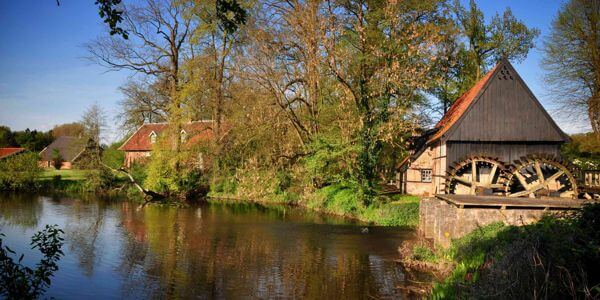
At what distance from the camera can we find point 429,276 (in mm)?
13586

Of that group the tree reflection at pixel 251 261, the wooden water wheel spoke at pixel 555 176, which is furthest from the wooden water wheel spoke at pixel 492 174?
the tree reflection at pixel 251 261

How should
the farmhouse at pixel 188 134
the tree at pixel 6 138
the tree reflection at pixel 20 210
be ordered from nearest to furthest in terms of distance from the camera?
the tree reflection at pixel 20 210 < the farmhouse at pixel 188 134 < the tree at pixel 6 138

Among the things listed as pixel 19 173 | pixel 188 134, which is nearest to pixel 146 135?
pixel 19 173

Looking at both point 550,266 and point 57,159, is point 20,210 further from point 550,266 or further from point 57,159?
point 57,159

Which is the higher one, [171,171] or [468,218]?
[171,171]

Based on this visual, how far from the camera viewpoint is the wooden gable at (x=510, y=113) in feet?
75.8

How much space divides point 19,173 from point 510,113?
115 ft

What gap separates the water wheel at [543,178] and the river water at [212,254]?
592 cm

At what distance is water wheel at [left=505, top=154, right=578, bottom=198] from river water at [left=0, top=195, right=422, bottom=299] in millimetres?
5921

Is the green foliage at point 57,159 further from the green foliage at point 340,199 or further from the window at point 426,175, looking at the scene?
the window at point 426,175

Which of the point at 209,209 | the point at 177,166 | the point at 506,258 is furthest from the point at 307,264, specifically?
the point at 177,166

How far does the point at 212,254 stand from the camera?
15.9 metres

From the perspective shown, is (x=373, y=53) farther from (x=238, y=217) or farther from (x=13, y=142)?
(x=13, y=142)

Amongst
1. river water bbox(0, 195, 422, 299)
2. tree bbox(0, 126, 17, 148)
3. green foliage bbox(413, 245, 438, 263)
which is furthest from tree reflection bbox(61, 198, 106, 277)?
tree bbox(0, 126, 17, 148)
